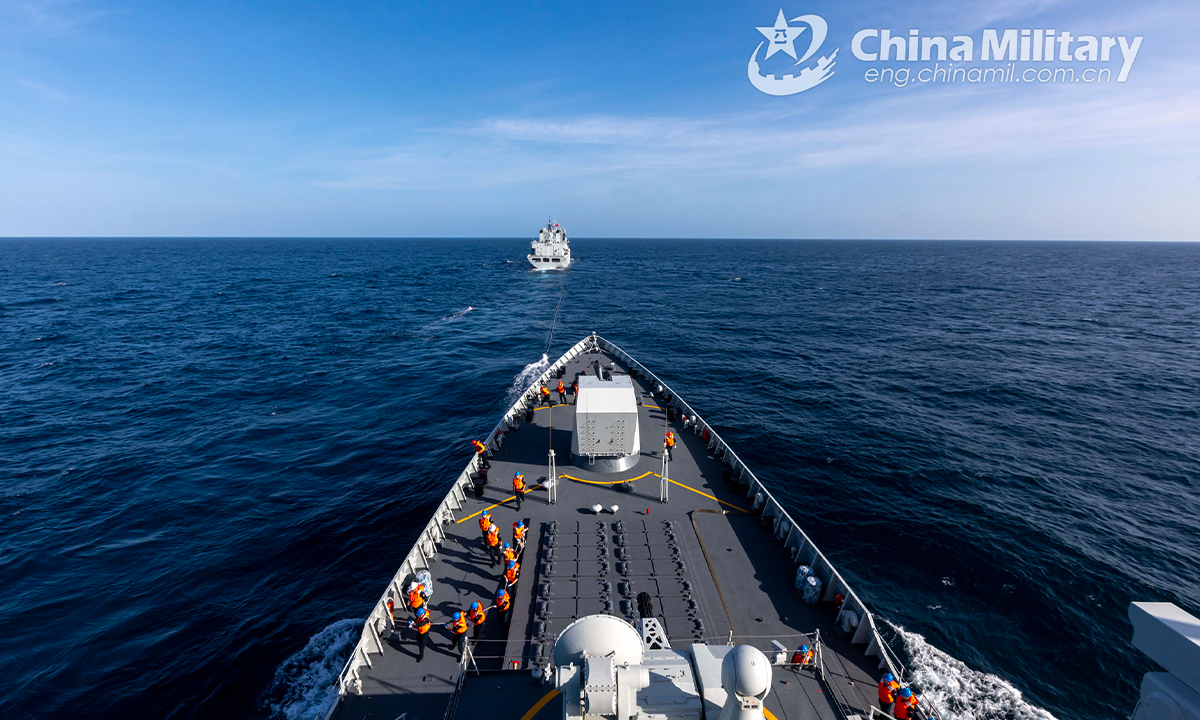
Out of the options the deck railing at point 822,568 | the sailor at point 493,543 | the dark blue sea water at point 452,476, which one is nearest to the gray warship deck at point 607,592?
the deck railing at point 822,568

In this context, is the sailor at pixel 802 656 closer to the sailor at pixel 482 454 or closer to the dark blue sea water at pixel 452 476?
the dark blue sea water at pixel 452 476

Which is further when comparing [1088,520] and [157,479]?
[157,479]

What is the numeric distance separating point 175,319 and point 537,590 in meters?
95.5

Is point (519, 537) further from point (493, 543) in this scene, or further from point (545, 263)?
point (545, 263)

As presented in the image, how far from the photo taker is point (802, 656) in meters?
13.5

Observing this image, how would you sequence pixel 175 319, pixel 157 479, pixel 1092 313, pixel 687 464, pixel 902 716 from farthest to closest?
pixel 1092 313 < pixel 175 319 < pixel 157 479 < pixel 687 464 < pixel 902 716

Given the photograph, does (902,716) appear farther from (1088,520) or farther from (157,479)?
(157,479)

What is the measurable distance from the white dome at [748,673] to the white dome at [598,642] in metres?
1.87

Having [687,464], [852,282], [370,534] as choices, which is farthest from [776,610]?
[852,282]

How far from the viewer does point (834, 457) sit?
35.8 meters

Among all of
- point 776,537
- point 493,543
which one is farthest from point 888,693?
point 493,543

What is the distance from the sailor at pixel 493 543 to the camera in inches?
677

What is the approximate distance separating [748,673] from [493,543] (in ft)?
36.7

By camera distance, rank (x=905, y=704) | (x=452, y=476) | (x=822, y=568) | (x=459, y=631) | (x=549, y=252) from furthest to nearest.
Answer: (x=549, y=252), (x=452, y=476), (x=822, y=568), (x=459, y=631), (x=905, y=704)
